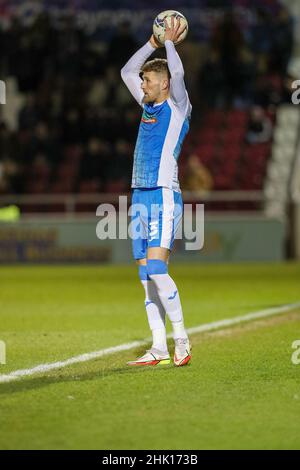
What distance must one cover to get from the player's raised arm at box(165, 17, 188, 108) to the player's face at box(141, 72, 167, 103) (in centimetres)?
10

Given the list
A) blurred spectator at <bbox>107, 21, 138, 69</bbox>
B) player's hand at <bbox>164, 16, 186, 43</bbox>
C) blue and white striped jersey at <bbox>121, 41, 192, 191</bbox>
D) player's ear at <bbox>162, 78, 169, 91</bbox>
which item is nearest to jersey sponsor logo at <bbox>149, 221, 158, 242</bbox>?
blue and white striped jersey at <bbox>121, 41, 192, 191</bbox>

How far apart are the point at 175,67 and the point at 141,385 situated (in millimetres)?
2336

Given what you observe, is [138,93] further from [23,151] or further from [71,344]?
[23,151]

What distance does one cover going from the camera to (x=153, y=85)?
803 centimetres

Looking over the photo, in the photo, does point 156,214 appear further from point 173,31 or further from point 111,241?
point 111,241

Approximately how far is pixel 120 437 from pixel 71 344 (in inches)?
158

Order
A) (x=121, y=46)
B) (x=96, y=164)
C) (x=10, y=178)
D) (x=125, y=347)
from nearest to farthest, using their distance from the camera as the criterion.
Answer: (x=125, y=347)
(x=10, y=178)
(x=96, y=164)
(x=121, y=46)

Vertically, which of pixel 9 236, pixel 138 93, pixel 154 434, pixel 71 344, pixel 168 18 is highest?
pixel 168 18

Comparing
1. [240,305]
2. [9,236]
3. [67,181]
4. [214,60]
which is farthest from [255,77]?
[240,305]

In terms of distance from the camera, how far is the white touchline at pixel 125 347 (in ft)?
25.5

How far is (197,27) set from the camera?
26.1 m

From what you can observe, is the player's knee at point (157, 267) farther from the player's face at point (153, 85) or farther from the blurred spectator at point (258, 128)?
the blurred spectator at point (258, 128)

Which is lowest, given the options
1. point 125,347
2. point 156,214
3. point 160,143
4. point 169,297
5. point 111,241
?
point 111,241

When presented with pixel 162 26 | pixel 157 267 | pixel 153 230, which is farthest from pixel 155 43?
pixel 157 267
